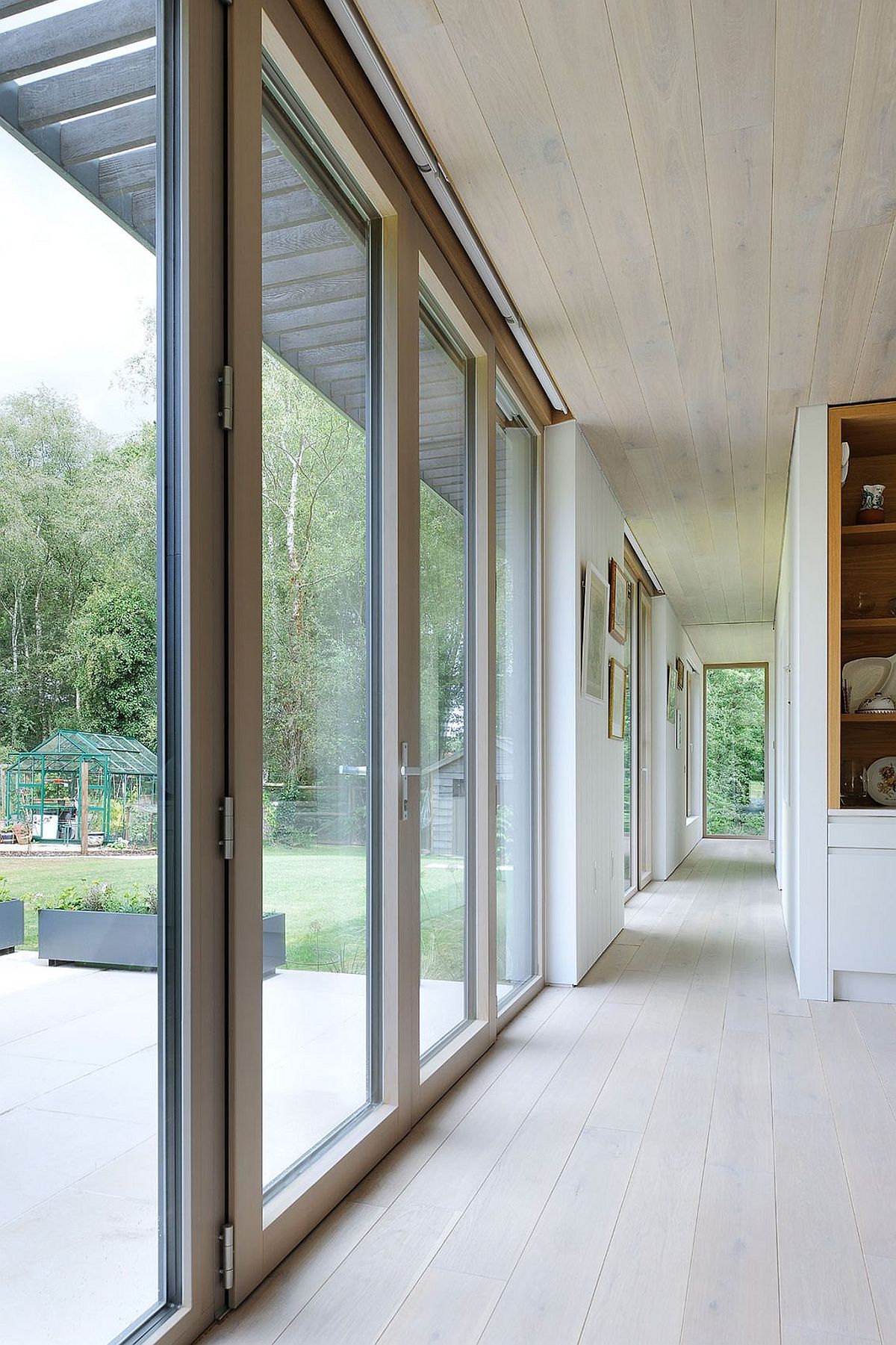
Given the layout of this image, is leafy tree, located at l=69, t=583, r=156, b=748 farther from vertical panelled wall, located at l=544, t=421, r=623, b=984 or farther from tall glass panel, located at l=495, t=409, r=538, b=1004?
vertical panelled wall, located at l=544, t=421, r=623, b=984

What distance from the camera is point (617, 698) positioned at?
532 cm

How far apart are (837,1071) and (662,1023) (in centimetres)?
67

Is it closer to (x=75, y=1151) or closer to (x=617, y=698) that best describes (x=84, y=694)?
(x=75, y=1151)

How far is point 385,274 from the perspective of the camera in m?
2.41

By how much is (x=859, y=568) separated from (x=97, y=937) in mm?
3934

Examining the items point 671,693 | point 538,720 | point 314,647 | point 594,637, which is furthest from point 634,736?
point 314,647

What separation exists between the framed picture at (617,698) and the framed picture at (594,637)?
0.25 m

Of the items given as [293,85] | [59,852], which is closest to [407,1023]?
A: [59,852]

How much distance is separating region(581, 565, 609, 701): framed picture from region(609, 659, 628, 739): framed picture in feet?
0.81

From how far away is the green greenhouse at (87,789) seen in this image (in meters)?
1.24

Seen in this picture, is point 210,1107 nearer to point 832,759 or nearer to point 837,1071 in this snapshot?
point 837,1071

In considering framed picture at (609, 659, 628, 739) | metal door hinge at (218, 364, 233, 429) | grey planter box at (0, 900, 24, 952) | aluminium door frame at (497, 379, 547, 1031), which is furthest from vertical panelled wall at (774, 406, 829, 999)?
grey planter box at (0, 900, 24, 952)

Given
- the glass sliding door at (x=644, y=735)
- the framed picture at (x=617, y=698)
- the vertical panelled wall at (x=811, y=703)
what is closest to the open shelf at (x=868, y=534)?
the vertical panelled wall at (x=811, y=703)

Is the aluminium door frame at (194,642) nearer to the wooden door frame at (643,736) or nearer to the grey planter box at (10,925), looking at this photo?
the grey planter box at (10,925)
